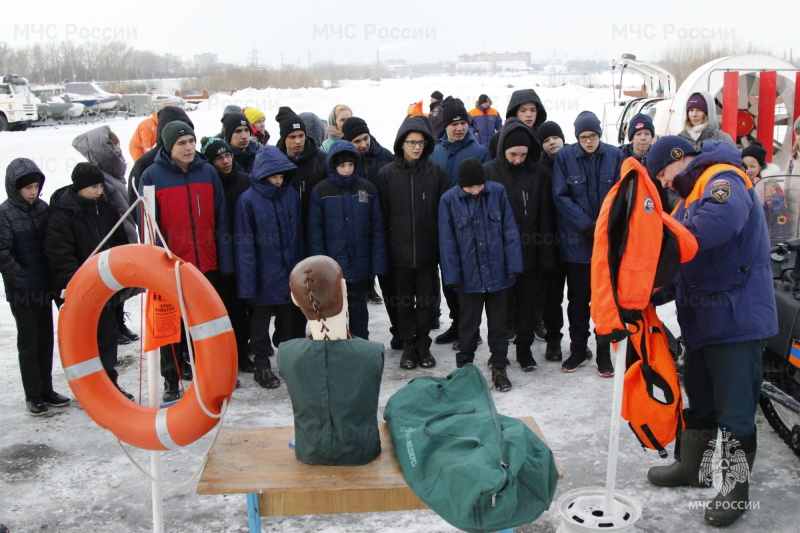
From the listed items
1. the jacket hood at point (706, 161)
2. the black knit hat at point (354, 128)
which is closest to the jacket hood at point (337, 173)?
the black knit hat at point (354, 128)

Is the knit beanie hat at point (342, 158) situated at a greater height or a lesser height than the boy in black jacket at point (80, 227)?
greater

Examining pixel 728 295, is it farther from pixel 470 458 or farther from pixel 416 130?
pixel 416 130

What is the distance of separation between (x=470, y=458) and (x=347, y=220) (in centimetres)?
309

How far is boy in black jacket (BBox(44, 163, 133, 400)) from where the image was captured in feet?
15.9

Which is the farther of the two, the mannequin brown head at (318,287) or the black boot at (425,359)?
the black boot at (425,359)

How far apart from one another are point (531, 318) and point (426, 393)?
102 inches

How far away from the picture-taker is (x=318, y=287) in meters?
2.92

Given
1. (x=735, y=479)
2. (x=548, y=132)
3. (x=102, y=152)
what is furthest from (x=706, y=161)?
(x=102, y=152)

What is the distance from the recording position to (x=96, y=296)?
3.27m

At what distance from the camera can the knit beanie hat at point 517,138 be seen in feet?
17.9

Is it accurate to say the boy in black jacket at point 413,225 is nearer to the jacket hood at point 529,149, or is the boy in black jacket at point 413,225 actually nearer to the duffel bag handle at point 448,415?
the jacket hood at point 529,149

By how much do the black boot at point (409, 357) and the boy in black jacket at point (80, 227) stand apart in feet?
7.07

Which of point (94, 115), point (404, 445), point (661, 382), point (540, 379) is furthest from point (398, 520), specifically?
point (94, 115)

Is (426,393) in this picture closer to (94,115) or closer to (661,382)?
(661,382)
